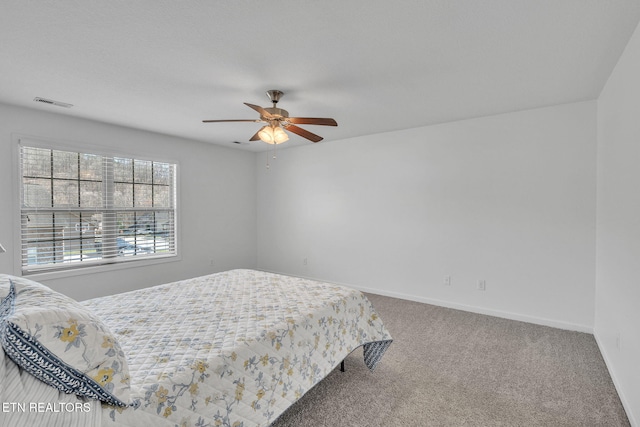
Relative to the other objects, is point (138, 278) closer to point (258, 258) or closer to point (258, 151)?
point (258, 258)

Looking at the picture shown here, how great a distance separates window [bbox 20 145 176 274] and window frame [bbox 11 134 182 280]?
41 millimetres

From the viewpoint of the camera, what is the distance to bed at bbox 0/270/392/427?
1091 millimetres

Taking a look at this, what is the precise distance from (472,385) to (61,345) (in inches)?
95.8

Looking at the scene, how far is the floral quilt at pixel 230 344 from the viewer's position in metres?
1.24

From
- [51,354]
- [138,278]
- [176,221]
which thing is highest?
[176,221]

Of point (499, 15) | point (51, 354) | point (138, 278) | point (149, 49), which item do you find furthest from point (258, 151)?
point (51, 354)

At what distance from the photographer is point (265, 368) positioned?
1.58 metres

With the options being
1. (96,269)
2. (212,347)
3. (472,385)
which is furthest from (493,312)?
(96,269)

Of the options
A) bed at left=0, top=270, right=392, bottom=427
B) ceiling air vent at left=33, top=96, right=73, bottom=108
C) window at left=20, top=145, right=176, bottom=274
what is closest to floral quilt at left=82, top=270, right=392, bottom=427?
bed at left=0, top=270, right=392, bottom=427

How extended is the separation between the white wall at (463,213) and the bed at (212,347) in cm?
191

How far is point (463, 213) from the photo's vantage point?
378 cm

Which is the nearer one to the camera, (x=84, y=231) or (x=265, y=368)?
(x=265, y=368)

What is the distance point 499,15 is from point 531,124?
2.05 metres

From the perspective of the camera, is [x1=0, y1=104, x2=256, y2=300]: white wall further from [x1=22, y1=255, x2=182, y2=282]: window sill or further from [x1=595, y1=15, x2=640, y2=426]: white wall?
[x1=595, y1=15, x2=640, y2=426]: white wall
